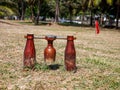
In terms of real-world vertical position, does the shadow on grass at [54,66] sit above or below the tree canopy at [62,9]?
below

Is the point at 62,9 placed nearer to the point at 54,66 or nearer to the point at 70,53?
the point at 54,66

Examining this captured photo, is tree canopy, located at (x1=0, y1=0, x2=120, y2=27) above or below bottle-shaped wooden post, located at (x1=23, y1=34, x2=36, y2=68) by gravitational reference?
above

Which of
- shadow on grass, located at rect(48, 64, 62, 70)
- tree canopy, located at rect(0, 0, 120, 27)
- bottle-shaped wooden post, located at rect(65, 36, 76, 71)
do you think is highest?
tree canopy, located at rect(0, 0, 120, 27)

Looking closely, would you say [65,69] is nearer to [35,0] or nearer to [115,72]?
[115,72]

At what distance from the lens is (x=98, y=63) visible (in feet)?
34.2

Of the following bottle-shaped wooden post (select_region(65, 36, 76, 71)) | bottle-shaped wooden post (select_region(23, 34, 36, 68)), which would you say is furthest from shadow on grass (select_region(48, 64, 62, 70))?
bottle-shaped wooden post (select_region(23, 34, 36, 68))

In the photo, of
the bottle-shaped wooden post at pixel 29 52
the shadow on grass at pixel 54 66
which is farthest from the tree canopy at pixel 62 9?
the bottle-shaped wooden post at pixel 29 52

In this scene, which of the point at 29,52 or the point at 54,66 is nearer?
the point at 29,52

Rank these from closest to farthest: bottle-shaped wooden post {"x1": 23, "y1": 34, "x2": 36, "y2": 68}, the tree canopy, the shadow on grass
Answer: bottle-shaped wooden post {"x1": 23, "y1": 34, "x2": 36, "y2": 68} < the shadow on grass < the tree canopy

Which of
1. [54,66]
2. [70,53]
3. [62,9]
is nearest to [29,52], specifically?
[70,53]

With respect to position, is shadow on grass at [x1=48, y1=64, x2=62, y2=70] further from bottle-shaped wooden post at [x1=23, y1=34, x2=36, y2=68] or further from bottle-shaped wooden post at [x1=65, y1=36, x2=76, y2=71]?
bottle-shaped wooden post at [x1=23, y1=34, x2=36, y2=68]

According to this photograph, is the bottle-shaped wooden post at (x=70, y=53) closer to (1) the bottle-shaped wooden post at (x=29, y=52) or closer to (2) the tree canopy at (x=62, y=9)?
(1) the bottle-shaped wooden post at (x=29, y=52)

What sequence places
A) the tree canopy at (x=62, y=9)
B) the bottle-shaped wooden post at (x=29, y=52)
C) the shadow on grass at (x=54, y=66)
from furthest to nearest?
1. the tree canopy at (x=62, y=9)
2. the shadow on grass at (x=54, y=66)
3. the bottle-shaped wooden post at (x=29, y=52)

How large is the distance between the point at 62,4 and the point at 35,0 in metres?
19.8
